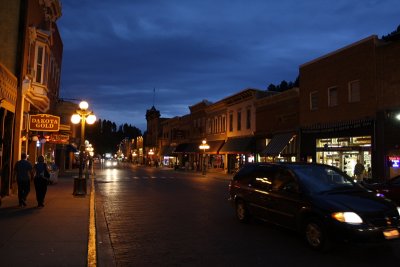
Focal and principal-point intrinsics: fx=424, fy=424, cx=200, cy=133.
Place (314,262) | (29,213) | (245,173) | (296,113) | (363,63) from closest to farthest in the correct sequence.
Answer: (314,262) < (245,173) < (29,213) < (363,63) < (296,113)

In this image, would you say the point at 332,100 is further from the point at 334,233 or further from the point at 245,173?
the point at 334,233

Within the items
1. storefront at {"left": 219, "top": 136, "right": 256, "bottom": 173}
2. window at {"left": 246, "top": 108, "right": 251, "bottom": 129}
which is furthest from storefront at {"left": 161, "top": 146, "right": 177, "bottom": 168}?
window at {"left": 246, "top": 108, "right": 251, "bottom": 129}

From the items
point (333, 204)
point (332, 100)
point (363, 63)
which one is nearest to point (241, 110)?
point (332, 100)

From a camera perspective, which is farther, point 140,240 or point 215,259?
point 140,240

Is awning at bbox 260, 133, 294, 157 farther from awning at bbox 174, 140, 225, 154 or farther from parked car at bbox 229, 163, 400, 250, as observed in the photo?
parked car at bbox 229, 163, 400, 250

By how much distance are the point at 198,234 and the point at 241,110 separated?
3438cm

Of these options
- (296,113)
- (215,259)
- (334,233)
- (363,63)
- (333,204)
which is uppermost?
(363,63)

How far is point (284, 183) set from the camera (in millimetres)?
9500

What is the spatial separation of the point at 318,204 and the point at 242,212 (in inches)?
136

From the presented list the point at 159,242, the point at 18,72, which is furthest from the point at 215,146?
the point at 159,242

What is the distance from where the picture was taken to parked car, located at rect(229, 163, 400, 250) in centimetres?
758

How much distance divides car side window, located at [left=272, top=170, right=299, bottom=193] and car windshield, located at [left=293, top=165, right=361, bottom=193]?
18 cm

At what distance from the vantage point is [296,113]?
32.7 metres

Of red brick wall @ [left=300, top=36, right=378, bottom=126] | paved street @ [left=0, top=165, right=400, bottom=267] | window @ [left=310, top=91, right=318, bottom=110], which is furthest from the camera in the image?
window @ [left=310, top=91, right=318, bottom=110]
